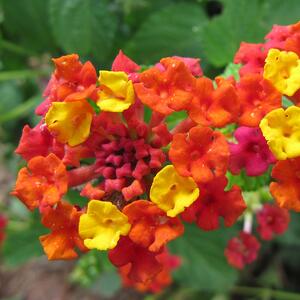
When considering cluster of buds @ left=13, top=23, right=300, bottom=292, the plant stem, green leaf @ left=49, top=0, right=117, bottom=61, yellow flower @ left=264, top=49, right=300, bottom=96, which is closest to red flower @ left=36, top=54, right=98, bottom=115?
cluster of buds @ left=13, top=23, right=300, bottom=292

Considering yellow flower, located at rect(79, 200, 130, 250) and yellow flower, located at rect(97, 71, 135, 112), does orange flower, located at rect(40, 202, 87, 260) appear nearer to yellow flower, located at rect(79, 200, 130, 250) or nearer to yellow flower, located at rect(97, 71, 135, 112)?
yellow flower, located at rect(79, 200, 130, 250)

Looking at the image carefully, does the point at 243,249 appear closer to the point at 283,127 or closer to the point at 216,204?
the point at 216,204

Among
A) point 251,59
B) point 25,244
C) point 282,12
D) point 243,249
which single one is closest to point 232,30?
point 282,12

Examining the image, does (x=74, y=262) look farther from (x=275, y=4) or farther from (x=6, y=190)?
(x=275, y=4)

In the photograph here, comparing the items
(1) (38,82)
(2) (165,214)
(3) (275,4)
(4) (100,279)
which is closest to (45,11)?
(1) (38,82)

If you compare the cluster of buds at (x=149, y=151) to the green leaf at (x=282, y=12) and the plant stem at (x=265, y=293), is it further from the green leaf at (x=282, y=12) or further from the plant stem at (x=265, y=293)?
the plant stem at (x=265, y=293)

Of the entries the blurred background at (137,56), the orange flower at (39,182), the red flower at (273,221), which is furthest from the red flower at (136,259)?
the blurred background at (137,56)
